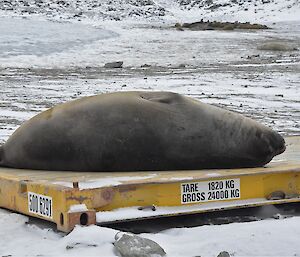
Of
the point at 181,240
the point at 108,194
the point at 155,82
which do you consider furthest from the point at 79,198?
the point at 155,82

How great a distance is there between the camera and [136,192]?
4.95 meters

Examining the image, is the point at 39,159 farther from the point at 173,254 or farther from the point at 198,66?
the point at 198,66

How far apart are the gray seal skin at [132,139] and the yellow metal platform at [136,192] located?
0.50 ft

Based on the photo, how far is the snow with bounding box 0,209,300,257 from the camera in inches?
171

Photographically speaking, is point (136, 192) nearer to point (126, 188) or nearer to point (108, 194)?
point (126, 188)

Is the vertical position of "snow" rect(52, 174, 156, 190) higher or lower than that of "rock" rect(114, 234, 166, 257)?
higher

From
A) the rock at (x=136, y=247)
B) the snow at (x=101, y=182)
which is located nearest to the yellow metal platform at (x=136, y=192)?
the snow at (x=101, y=182)

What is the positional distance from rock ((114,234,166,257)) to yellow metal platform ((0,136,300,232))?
1.40 feet

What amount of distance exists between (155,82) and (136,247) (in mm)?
10855

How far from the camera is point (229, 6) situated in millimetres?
57938

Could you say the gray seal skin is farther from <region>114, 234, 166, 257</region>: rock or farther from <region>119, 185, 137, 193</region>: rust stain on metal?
<region>114, 234, 166, 257</region>: rock

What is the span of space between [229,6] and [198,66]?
3957 cm

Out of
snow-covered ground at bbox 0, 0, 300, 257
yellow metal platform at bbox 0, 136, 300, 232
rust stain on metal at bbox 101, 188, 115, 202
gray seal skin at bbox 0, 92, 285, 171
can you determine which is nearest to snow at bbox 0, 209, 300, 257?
snow-covered ground at bbox 0, 0, 300, 257

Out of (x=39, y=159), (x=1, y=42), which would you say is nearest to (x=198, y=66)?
(x=1, y=42)
